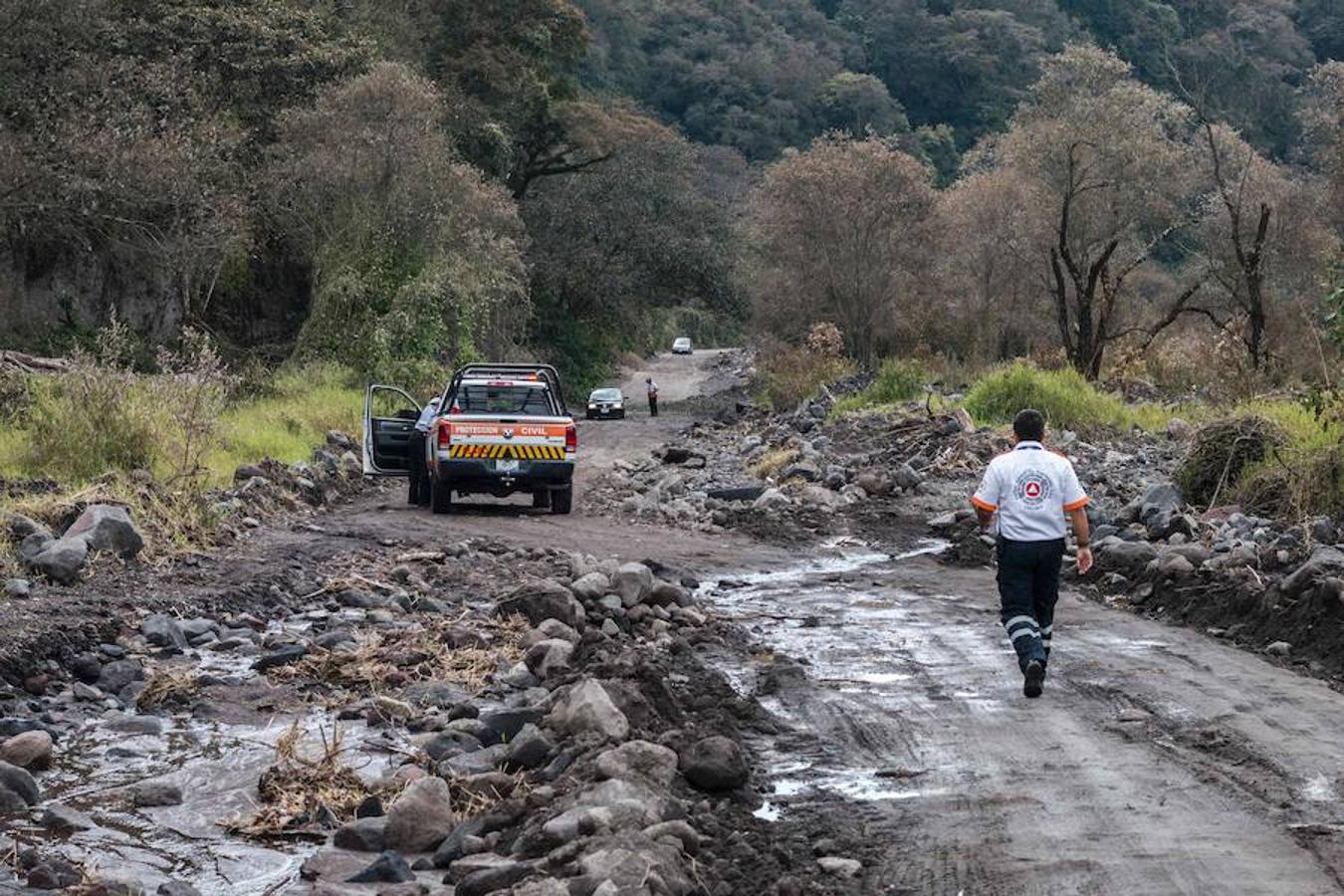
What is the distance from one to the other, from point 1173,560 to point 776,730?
244 inches

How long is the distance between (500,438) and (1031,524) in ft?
34.9

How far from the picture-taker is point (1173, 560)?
45.8ft

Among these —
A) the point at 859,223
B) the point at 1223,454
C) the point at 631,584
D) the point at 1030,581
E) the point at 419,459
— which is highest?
the point at 859,223

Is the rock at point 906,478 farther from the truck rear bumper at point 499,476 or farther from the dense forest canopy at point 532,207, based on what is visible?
the dense forest canopy at point 532,207

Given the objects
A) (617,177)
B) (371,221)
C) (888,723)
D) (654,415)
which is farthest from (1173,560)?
(617,177)

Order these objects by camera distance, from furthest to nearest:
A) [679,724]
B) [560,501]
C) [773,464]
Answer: [773,464], [560,501], [679,724]

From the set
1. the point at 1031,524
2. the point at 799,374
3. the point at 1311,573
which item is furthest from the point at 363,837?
the point at 799,374

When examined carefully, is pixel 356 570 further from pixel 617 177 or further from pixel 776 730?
pixel 617 177

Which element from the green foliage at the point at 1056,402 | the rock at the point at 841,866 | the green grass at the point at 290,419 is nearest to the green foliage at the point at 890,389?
the green foliage at the point at 1056,402

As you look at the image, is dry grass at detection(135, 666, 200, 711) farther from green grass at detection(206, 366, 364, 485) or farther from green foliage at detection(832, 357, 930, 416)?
green foliage at detection(832, 357, 930, 416)

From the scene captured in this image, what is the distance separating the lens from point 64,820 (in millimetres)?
7363

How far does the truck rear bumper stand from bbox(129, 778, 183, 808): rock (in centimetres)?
1180

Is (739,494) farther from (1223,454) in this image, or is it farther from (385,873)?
(385,873)

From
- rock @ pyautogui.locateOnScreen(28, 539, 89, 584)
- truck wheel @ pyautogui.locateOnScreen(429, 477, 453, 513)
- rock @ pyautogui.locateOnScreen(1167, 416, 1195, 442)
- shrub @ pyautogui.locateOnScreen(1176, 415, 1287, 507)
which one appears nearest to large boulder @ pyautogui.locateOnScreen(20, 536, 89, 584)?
rock @ pyautogui.locateOnScreen(28, 539, 89, 584)
